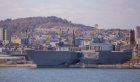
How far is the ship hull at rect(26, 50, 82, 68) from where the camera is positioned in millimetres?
95562

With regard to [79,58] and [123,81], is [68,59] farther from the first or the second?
[123,81]

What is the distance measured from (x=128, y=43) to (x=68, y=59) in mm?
48604

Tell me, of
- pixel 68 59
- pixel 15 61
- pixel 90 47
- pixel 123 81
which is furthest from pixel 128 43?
pixel 123 81

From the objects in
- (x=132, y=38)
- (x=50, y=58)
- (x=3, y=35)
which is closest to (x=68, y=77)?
(x=50, y=58)

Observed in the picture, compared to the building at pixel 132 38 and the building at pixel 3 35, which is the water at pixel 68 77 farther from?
the building at pixel 3 35

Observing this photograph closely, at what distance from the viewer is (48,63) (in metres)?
96.6

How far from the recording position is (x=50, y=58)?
3770 inches

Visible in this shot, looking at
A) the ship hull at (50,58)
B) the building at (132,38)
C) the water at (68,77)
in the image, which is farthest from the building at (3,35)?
the water at (68,77)

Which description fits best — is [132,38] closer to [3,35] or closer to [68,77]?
[3,35]

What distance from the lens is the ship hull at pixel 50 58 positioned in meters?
95.6

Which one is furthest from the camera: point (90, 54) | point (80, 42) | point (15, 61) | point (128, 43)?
point (80, 42)

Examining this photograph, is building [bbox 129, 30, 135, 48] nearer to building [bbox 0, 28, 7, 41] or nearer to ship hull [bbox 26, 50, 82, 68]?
ship hull [bbox 26, 50, 82, 68]

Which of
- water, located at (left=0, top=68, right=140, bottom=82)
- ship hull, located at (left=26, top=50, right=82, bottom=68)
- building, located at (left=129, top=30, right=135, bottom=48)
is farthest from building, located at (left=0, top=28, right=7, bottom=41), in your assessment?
water, located at (left=0, top=68, right=140, bottom=82)

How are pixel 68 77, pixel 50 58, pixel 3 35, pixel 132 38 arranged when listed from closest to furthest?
1. pixel 68 77
2. pixel 50 58
3. pixel 132 38
4. pixel 3 35
